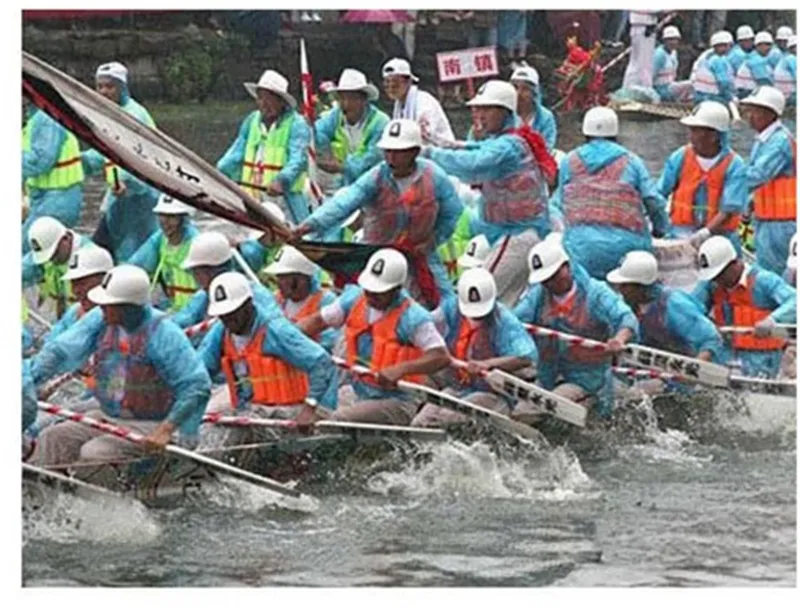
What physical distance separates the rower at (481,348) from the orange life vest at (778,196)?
362cm

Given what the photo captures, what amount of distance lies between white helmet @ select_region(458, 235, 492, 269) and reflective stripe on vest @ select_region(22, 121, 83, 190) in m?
2.90

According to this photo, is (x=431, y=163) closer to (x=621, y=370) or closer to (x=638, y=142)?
(x=621, y=370)

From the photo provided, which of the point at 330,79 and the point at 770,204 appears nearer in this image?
the point at 770,204

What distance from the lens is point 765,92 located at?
20.8 meters

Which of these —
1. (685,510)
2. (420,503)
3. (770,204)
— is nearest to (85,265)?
(420,503)

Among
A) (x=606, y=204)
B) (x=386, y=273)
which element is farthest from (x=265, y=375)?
(x=606, y=204)

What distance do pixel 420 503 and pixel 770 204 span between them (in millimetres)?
4933

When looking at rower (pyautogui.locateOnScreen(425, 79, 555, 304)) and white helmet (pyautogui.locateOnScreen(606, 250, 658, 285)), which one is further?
rower (pyautogui.locateOnScreen(425, 79, 555, 304))

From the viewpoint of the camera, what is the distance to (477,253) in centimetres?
1922

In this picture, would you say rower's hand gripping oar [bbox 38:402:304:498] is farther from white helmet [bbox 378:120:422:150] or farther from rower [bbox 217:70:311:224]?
rower [bbox 217:70:311:224]

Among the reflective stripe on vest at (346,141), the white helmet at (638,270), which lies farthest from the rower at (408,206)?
the reflective stripe on vest at (346,141)

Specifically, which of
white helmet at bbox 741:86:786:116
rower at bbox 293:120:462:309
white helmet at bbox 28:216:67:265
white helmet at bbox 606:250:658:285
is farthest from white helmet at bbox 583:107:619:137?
white helmet at bbox 28:216:67:265

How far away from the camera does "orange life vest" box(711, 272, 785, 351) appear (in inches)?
729

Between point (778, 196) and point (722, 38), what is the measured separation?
5.59 m
